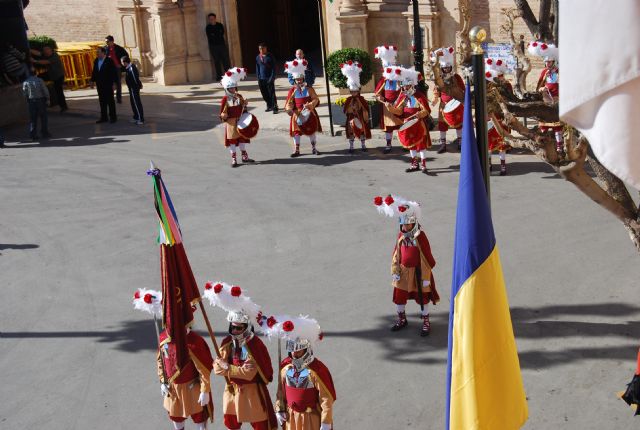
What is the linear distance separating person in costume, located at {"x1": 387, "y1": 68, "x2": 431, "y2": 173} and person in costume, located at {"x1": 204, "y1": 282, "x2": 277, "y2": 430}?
874cm

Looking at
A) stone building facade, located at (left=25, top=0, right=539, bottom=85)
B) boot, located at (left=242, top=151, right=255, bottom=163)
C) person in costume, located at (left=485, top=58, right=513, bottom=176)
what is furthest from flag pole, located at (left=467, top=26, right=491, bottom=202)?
stone building facade, located at (left=25, top=0, right=539, bottom=85)

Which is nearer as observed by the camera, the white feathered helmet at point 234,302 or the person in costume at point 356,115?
the white feathered helmet at point 234,302

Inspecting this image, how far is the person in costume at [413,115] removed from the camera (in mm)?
16688

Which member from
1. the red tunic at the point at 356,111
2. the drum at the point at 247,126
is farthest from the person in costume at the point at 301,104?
the drum at the point at 247,126

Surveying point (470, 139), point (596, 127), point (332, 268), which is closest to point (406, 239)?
point (332, 268)

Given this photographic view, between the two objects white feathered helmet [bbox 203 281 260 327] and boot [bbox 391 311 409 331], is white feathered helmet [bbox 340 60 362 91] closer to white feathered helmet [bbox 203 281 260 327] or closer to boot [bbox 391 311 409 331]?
boot [bbox 391 311 409 331]

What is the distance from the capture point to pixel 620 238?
13.0 m

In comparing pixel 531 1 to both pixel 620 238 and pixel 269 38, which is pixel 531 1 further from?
pixel 269 38

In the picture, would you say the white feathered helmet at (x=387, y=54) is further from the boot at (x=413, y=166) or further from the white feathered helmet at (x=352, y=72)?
the boot at (x=413, y=166)

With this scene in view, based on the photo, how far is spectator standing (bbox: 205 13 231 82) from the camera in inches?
996

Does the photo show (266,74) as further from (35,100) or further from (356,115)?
(35,100)

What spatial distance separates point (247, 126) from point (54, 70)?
27.2 feet

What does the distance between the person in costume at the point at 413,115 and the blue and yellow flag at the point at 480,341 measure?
1022cm

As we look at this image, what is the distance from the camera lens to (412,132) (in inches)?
659
